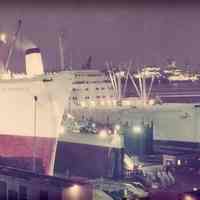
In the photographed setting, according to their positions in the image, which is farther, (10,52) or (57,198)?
(10,52)

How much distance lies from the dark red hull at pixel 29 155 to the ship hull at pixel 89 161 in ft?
0.98

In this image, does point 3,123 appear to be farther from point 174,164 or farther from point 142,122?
point 142,122

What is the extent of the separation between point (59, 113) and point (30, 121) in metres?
0.39

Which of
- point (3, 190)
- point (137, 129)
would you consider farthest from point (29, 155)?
point (137, 129)

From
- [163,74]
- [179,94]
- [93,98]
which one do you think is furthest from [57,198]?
[163,74]

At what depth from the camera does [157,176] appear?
19.2ft

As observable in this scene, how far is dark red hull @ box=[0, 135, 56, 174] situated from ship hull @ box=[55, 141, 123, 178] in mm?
300

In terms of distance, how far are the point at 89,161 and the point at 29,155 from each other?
78cm

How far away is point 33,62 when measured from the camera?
7902 mm

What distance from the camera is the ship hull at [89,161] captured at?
5.97 m

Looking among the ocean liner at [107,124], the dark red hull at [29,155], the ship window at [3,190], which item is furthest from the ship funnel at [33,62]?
the ship window at [3,190]

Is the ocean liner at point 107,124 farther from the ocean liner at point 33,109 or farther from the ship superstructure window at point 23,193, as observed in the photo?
the ship superstructure window at point 23,193

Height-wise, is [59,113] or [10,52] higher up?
[10,52]

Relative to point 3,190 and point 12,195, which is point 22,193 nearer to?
point 12,195
